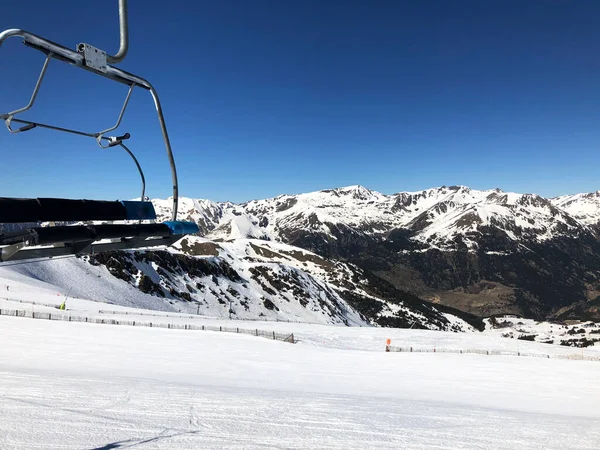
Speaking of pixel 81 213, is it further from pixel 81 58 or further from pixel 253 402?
pixel 253 402

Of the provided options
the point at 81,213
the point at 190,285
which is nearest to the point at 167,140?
the point at 81,213

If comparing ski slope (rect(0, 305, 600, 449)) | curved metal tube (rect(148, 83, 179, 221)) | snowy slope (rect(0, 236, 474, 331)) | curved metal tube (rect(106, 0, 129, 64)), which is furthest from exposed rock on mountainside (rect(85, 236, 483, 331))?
curved metal tube (rect(106, 0, 129, 64))

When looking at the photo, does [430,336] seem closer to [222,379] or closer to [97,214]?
[222,379]

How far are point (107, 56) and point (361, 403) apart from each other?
13.5 m

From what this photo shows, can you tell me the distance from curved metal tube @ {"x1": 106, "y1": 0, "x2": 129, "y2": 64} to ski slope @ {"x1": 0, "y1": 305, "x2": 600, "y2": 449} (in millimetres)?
6365

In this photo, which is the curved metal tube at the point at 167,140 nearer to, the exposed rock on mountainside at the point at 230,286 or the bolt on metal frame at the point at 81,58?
the bolt on metal frame at the point at 81,58

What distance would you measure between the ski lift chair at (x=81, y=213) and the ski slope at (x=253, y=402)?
345cm

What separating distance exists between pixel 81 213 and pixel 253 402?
325 inches

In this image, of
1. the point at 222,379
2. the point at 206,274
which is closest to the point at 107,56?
the point at 222,379

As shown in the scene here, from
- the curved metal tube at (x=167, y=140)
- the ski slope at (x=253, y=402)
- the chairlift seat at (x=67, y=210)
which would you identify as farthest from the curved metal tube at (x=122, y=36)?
the ski slope at (x=253, y=402)

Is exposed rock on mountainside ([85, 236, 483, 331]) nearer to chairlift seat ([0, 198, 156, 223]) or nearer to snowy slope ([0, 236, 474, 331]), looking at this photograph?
snowy slope ([0, 236, 474, 331])

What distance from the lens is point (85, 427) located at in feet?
24.0

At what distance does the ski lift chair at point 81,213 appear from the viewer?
4.45 m

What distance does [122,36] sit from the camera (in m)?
4.23
